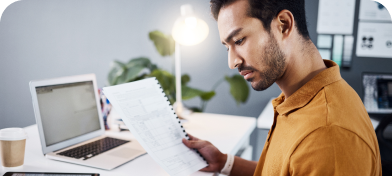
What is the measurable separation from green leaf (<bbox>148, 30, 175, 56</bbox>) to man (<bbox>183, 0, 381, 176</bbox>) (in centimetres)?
123

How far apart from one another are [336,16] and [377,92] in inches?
23.1

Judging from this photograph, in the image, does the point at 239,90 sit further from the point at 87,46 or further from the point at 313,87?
the point at 87,46

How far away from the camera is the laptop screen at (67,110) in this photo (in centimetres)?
98

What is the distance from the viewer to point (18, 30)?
2189 mm

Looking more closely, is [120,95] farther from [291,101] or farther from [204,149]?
[291,101]

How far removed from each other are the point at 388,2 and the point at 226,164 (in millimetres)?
1735

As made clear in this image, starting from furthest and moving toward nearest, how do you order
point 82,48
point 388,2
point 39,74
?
point 82,48, point 39,74, point 388,2

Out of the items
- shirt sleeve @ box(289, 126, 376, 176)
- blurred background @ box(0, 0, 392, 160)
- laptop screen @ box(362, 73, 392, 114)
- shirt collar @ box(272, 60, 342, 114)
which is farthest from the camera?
blurred background @ box(0, 0, 392, 160)

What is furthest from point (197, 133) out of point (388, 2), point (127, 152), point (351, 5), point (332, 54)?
point (388, 2)

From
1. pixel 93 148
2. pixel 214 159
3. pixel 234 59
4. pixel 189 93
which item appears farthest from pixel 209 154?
pixel 189 93

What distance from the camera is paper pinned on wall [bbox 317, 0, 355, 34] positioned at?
1979mm

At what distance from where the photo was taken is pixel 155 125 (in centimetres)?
85

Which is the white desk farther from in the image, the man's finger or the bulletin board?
the bulletin board

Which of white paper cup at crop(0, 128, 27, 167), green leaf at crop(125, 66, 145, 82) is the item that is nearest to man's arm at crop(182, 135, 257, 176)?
white paper cup at crop(0, 128, 27, 167)
